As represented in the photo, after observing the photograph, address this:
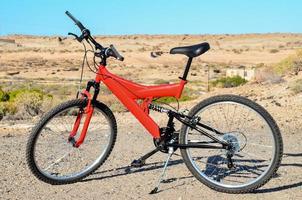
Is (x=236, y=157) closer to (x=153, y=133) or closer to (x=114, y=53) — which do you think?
(x=153, y=133)

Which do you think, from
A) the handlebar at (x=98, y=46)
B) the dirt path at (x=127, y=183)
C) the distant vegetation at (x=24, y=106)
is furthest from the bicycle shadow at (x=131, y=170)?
the distant vegetation at (x=24, y=106)

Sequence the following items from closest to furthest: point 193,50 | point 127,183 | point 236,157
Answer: point 193,50 < point 127,183 < point 236,157

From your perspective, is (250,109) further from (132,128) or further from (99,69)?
(132,128)

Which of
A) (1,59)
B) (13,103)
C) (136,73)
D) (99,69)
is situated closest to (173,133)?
(99,69)

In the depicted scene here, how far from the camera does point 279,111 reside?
1189cm

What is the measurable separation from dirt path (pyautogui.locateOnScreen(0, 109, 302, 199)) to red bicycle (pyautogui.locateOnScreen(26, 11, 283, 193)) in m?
0.13

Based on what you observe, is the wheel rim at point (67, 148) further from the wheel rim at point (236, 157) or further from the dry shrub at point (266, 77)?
the dry shrub at point (266, 77)

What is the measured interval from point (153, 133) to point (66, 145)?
47.2 inches

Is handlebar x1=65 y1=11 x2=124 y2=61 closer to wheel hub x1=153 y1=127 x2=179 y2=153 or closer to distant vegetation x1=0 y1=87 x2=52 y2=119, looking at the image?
wheel hub x1=153 y1=127 x2=179 y2=153

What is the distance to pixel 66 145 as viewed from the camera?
631cm

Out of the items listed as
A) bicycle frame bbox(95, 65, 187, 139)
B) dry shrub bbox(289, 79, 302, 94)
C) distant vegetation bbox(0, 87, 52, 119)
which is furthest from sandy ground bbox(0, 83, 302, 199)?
distant vegetation bbox(0, 87, 52, 119)

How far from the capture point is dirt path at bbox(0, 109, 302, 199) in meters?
5.41

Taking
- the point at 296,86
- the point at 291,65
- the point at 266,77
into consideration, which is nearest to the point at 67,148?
the point at 296,86

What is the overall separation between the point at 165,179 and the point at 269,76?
Answer: 12.8 meters
